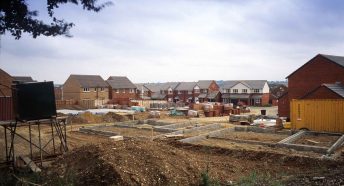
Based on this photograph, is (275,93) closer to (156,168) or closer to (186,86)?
(186,86)

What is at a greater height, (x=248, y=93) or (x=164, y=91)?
(x=164, y=91)

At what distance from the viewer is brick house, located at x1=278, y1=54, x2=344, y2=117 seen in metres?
31.3

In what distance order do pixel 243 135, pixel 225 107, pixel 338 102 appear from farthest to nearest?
pixel 225 107 → pixel 243 135 → pixel 338 102

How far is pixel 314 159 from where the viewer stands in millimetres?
14133

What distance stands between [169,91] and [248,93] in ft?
68.9

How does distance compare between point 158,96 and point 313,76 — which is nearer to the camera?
point 313,76

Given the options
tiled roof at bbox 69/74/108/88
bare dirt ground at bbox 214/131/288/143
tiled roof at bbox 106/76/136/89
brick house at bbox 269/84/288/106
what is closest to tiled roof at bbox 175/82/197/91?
tiled roof at bbox 106/76/136/89

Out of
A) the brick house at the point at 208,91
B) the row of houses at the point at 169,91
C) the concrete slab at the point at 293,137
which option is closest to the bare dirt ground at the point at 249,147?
the concrete slab at the point at 293,137

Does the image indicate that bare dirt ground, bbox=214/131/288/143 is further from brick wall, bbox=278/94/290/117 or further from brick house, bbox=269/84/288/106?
brick house, bbox=269/84/288/106

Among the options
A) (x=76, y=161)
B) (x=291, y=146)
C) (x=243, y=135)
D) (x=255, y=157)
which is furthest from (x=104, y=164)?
(x=243, y=135)

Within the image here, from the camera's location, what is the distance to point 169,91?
3120 inches

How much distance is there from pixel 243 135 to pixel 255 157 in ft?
25.8

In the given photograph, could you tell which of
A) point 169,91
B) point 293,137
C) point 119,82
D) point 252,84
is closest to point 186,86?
point 169,91

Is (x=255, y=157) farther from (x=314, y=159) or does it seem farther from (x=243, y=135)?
(x=243, y=135)
